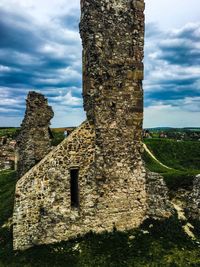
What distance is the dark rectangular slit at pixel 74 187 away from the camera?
48.3ft

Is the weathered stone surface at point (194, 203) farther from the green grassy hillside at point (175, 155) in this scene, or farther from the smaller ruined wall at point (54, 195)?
the green grassy hillside at point (175, 155)

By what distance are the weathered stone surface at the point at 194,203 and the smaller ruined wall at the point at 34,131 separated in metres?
9.37

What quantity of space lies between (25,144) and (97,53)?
9190mm

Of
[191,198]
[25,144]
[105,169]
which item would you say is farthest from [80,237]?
[25,144]

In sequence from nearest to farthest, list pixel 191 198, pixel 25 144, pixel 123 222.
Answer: pixel 123 222
pixel 191 198
pixel 25 144

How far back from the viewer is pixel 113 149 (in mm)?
15188

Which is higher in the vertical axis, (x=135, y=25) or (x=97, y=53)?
(x=135, y=25)

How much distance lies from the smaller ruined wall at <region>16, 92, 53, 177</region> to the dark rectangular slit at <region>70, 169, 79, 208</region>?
732cm

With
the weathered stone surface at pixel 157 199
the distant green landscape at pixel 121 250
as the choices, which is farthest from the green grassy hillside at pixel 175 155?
the distant green landscape at pixel 121 250

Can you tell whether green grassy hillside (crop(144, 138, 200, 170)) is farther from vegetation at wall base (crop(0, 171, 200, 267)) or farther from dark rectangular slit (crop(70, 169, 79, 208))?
dark rectangular slit (crop(70, 169, 79, 208))

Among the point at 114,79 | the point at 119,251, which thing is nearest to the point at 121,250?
the point at 119,251

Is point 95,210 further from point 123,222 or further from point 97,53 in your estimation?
point 97,53

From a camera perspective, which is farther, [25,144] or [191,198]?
[25,144]

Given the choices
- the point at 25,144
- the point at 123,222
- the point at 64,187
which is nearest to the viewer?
the point at 64,187
